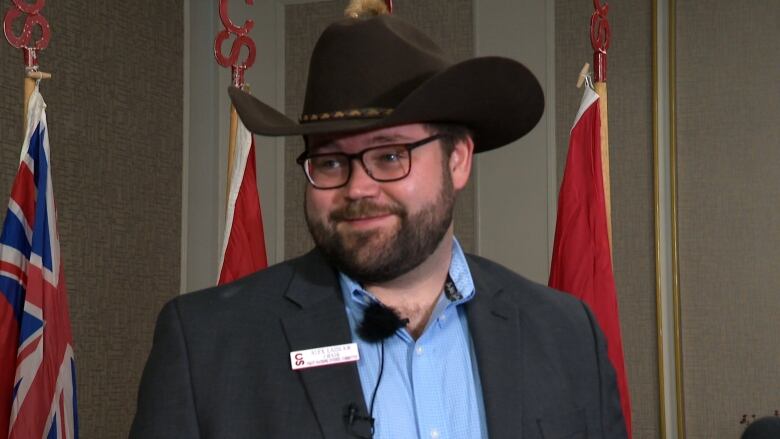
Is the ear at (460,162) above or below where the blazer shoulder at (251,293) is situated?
above

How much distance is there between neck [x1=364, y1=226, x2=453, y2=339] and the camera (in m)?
1.53

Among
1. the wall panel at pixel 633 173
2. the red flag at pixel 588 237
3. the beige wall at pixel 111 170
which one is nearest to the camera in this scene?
the red flag at pixel 588 237

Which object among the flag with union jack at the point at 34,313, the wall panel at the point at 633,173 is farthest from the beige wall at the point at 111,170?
the wall panel at the point at 633,173

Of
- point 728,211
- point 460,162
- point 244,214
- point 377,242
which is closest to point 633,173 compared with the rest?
point 728,211

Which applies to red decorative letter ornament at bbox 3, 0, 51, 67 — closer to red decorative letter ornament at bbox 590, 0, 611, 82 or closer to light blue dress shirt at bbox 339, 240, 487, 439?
light blue dress shirt at bbox 339, 240, 487, 439

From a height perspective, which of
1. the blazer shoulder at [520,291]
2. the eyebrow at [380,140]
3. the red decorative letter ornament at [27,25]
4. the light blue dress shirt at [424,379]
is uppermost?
the red decorative letter ornament at [27,25]

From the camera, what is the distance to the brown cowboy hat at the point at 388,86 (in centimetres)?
142

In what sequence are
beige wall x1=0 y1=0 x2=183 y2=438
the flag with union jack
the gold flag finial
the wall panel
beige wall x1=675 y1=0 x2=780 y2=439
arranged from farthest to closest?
the wall panel
beige wall x1=675 y1=0 x2=780 y2=439
beige wall x1=0 y1=0 x2=183 y2=438
the flag with union jack
the gold flag finial

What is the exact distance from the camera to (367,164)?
1448 mm

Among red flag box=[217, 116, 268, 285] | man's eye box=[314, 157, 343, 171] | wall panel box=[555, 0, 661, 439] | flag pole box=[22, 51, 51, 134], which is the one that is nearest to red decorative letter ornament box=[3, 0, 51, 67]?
flag pole box=[22, 51, 51, 134]

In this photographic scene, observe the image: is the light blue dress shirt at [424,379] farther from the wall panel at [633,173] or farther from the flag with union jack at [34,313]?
the wall panel at [633,173]

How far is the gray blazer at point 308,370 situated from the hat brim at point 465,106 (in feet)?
0.76

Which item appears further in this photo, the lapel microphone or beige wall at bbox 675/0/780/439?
beige wall at bbox 675/0/780/439

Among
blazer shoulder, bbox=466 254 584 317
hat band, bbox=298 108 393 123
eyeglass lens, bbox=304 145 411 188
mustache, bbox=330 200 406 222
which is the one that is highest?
hat band, bbox=298 108 393 123
